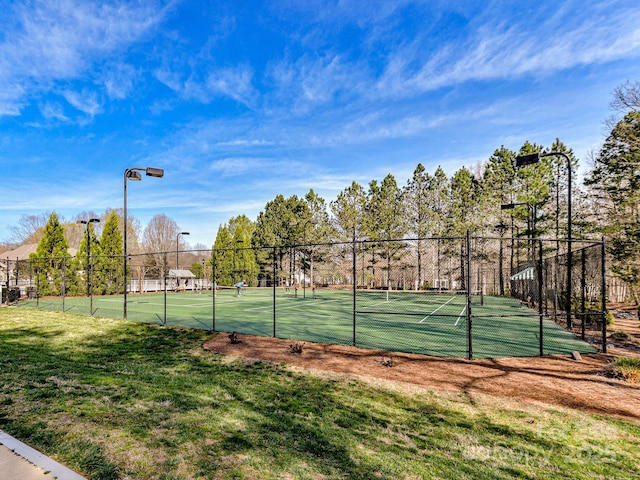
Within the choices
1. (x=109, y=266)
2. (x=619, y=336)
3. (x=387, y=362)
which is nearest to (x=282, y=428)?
→ (x=387, y=362)

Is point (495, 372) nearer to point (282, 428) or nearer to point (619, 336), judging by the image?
point (282, 428)

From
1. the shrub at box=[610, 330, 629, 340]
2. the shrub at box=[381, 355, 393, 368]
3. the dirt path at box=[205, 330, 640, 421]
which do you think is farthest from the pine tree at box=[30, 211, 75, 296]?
the shrub at box=[610, 330, 629, 340]

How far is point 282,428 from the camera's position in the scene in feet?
13.0

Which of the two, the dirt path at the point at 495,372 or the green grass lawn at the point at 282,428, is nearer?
the green grass lawn at the point at 282,428

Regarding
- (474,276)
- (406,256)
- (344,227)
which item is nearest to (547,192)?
(474,276)

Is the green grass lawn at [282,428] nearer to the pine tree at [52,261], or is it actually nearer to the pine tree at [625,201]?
the pine tree at [625,201]

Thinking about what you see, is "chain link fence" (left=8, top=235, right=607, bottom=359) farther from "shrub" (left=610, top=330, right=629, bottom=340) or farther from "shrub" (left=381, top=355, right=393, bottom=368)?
"shrub" (left=381, top=355, right=393, bottom=368)

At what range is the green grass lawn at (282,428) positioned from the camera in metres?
3.13

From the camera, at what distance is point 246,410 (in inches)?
177

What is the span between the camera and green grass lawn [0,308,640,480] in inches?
123

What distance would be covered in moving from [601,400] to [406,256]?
97.6ft

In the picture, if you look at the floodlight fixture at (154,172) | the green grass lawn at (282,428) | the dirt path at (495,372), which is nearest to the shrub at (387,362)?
the dirt path at (495,372)

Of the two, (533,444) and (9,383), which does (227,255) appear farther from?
(533,444)

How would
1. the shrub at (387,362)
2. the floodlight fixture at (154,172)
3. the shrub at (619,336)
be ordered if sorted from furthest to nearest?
the floodlight fixture at (154,172) < the shrub at (619,336) < the shrub at (387,362)
